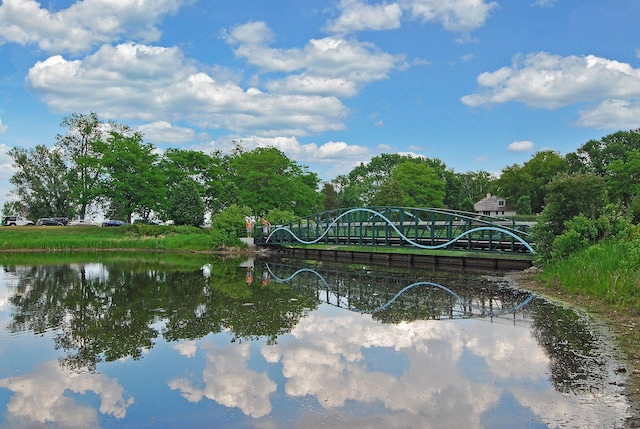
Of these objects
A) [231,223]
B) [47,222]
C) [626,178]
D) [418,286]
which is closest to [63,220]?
[47,222]

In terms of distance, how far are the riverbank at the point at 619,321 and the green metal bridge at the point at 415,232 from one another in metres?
4.74

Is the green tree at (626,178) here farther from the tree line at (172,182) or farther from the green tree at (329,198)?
the green tree at (329,198)

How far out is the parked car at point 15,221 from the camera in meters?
50.6

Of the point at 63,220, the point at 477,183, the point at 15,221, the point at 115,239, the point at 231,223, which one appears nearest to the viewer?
the point at 231,223

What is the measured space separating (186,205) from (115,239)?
6.94 meters

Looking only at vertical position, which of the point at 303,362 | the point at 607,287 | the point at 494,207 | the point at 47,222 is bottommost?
the point at 303,362

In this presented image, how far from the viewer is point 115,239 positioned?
4084cm

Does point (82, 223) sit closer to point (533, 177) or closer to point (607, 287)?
point (607, 287)

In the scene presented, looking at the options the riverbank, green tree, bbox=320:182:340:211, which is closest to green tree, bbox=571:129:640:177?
green tree, bbox=320:182:340:211

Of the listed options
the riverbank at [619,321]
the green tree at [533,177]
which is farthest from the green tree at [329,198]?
the riverbank at [619,321]

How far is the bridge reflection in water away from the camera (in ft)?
40.8

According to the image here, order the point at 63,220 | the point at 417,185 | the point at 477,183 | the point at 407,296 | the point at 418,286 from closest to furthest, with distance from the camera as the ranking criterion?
the point at 407,296, the point at 418,286, the point at 63,220, the point at 417,185, the point at 477,183

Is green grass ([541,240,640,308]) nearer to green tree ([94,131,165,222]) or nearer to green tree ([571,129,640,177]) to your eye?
green tree ([94,131,165,222])

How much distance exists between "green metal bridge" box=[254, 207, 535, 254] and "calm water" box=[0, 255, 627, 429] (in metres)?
6.61
